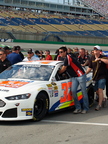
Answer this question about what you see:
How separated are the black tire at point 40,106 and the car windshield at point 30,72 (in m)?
0.64

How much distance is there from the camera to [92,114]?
785 centimetres

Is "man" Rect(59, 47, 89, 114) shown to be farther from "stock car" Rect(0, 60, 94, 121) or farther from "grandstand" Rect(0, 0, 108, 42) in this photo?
"grandstand" Rect(0, 0, 108, 42)

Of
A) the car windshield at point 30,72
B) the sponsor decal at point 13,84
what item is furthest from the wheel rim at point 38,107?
the car windshield at point 30,72

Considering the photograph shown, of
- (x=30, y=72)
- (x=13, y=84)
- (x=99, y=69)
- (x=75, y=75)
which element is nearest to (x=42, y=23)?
(x=99, y=69)

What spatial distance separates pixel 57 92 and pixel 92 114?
1152 mm

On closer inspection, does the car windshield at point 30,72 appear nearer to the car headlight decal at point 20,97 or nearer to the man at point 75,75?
the man at point 75,75

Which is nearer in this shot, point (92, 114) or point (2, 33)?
point (92, 114)

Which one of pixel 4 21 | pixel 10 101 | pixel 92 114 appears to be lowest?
pixel 92 114

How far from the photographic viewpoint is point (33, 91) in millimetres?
6680

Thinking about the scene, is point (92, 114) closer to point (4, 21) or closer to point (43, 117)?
point (43, 117)

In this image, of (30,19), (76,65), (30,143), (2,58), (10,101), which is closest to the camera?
(30,143)

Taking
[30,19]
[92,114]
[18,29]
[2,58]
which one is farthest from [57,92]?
[30,19]

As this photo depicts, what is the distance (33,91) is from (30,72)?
1.13 m

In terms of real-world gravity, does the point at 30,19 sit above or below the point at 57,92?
above
